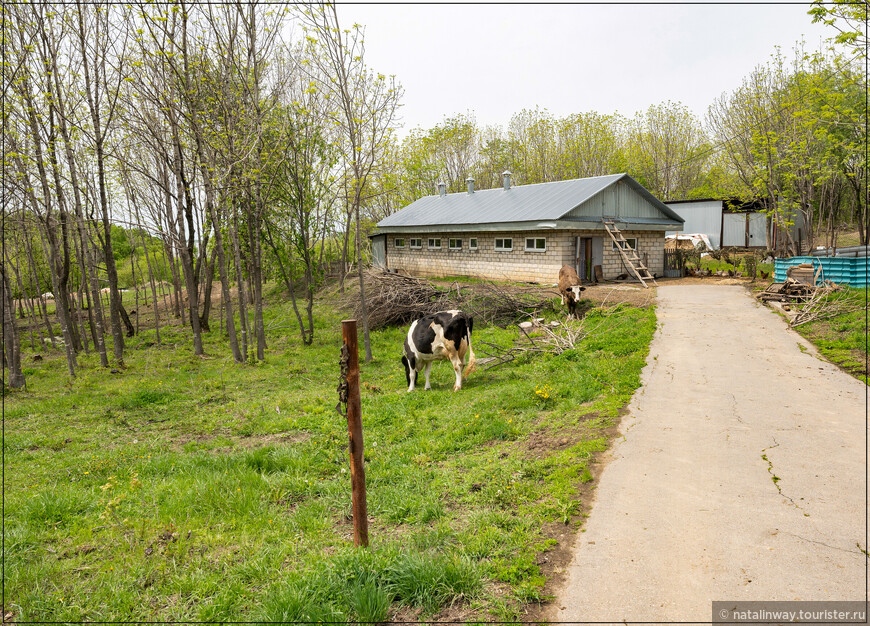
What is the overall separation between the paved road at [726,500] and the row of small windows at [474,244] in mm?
14171

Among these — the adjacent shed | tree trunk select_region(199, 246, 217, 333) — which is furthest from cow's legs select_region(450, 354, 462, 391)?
the adjacent shed

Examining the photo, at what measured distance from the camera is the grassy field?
3531 mm

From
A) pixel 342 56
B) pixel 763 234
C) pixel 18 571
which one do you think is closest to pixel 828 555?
pixel 18 571

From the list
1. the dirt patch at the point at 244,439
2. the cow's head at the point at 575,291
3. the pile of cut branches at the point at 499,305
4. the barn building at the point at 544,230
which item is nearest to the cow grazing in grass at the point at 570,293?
the cow's head at the point at 575,291

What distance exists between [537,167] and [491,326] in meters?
36.0

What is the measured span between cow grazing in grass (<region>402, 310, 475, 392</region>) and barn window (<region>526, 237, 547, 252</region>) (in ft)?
43.1

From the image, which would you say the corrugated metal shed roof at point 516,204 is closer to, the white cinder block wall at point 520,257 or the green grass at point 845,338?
the white cinder block wall at point 520,257

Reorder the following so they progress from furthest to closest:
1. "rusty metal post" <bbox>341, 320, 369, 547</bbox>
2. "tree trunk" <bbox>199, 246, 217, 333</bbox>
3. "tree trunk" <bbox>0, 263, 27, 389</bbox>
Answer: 1. "tree trunk" <bbox>199, 246, 217, 333</bbox>
2. "tree trunk" <bbox>0, 263, 27, 389</bbox>
3. "rusty metal post" <bbox>341, 320, 369, 547</bbox>

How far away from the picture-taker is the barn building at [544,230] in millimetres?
21484

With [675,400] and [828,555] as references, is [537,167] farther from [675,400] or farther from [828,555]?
[828,555]

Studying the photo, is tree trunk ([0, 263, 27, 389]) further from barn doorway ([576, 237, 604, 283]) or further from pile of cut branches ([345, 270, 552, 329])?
barn doorway ([576, 237, 604, 283])

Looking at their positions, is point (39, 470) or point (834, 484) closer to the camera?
point (834, 484)

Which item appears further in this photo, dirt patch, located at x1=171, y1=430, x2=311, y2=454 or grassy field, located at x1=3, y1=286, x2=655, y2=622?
dirt patch, located at x1=171, y1=430, x2=311, y2=454

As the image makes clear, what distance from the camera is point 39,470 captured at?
6398 mm
